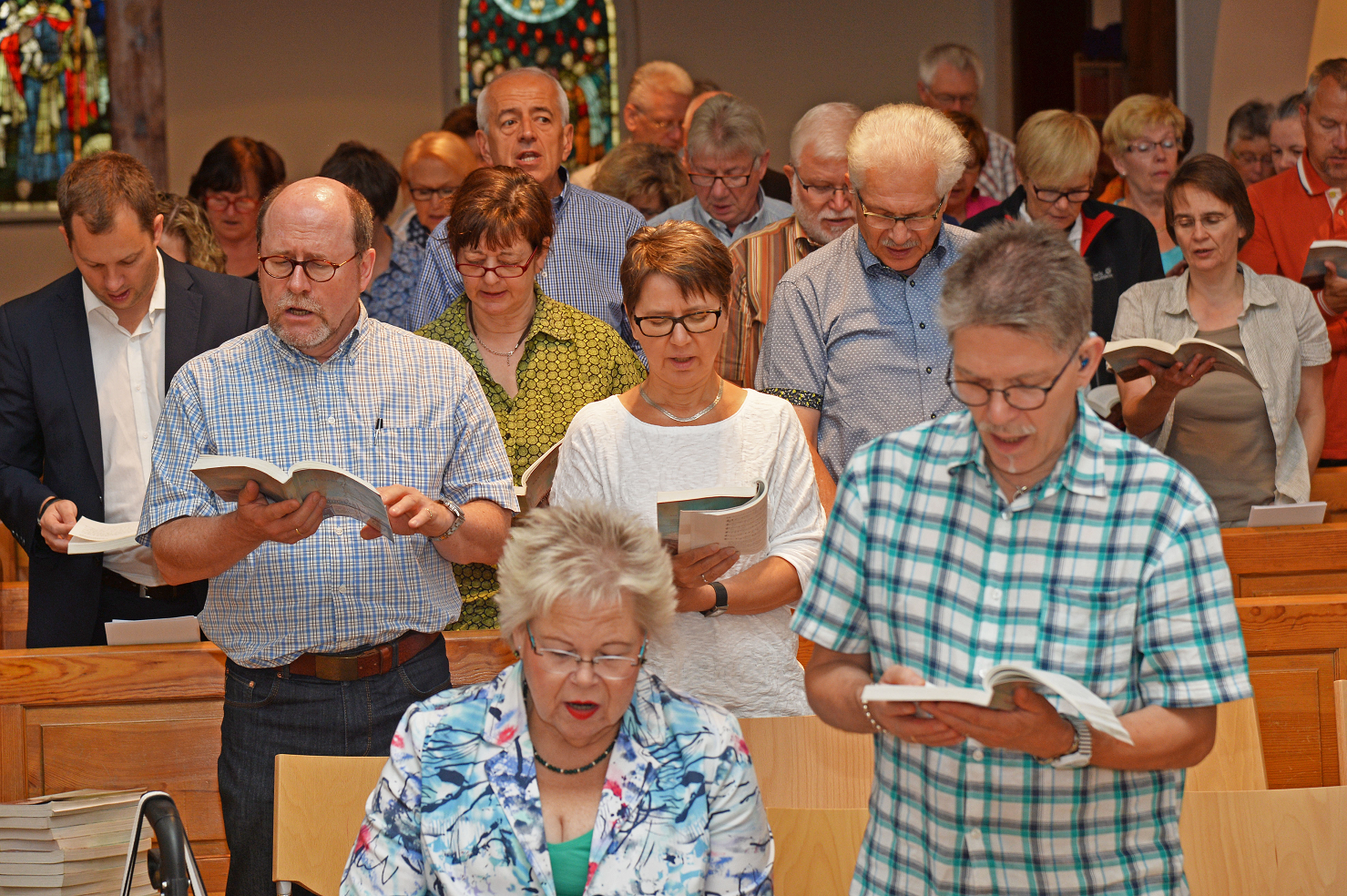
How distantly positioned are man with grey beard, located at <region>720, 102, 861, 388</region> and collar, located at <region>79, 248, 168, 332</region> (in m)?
1.47

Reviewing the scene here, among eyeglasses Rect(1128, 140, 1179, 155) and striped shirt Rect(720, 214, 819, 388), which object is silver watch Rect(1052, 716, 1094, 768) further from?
eyeglasses Rect(1128, 140, 1179, 155)

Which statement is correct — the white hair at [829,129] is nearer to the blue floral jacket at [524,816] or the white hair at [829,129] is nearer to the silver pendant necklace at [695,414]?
the silver pendant necklace at [695,414]

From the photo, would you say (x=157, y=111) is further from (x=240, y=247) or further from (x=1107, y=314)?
(x=1107, y=314)

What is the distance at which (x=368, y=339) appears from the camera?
2877 millimetres

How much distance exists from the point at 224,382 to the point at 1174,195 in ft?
9.23

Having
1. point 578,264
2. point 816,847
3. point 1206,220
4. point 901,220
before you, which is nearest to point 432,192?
point 578,264

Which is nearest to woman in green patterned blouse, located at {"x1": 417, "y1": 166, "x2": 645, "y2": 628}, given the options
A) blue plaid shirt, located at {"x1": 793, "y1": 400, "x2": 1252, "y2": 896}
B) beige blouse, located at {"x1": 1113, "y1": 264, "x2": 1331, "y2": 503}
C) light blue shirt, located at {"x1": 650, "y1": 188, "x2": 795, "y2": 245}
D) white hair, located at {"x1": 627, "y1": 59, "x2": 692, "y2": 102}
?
light blue shirt, located at {"x1": 650, "y1": 188, "x2": 795, "y2": 245}

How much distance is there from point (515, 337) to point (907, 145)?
105 cm

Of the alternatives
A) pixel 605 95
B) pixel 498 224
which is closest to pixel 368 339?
pixel 498 224

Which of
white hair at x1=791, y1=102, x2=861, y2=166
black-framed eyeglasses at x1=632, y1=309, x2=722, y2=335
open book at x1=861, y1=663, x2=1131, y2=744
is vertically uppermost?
white hair at x1=791, y1=102, x2=861, y2=166

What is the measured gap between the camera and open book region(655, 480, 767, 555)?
7.80 feet

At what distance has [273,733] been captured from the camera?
2.76 m

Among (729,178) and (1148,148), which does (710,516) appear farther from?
(1148,148)

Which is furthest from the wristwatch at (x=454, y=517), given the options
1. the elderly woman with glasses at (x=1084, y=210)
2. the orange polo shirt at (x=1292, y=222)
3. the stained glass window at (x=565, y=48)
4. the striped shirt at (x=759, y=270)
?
the stained glass window at (x=565, y=48)
